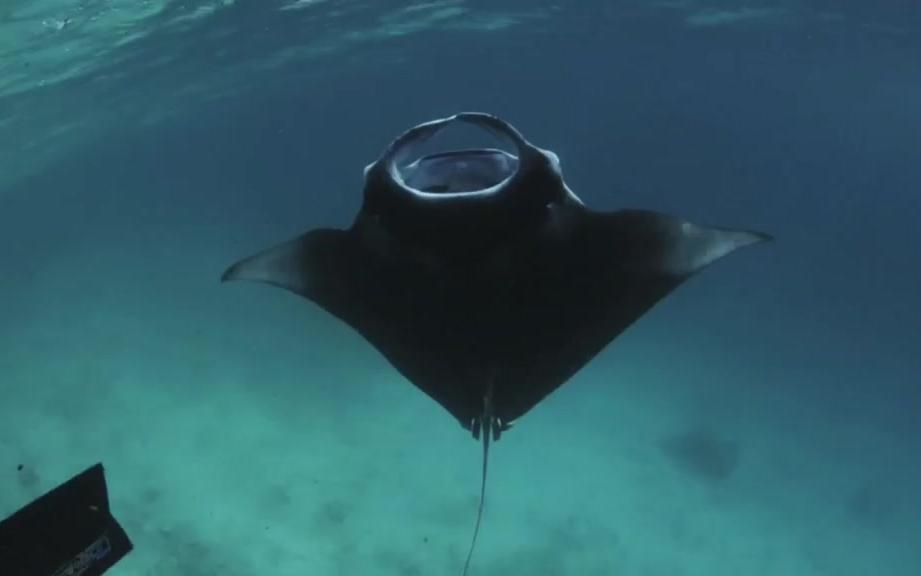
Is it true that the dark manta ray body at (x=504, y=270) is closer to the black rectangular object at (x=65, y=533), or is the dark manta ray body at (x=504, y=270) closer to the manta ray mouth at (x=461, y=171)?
the manta ray mouth at (x=461, y=171)

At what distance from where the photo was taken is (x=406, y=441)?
20797 mm

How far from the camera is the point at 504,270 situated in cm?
324

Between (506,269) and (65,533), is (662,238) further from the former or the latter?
(65,533)

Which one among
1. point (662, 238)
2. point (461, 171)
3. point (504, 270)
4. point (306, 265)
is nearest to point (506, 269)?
point (504, 270)

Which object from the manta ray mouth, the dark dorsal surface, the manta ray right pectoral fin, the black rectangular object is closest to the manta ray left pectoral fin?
the dark dorsal surface

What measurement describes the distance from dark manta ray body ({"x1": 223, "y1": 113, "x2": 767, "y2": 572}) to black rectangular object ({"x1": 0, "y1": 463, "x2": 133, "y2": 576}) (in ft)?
4.81

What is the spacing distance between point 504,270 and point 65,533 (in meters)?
2.02

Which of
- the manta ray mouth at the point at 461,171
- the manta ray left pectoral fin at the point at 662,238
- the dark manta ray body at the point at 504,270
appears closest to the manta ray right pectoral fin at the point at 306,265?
the dark manta ray body at the point at 504,270

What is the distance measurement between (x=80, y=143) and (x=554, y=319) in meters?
40.7

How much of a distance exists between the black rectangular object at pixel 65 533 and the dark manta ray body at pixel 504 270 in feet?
4.81

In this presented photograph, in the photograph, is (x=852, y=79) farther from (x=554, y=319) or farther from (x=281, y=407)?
(x=554, y=319)

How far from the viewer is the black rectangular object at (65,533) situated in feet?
7.72

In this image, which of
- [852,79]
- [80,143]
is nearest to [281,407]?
[80,143]

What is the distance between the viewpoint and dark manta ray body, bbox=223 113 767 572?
10.4ft
